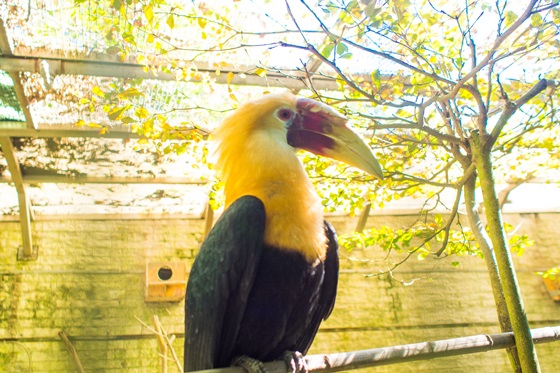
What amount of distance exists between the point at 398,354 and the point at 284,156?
836 millimetres

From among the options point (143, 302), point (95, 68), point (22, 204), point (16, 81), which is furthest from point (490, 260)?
point (22, 204)

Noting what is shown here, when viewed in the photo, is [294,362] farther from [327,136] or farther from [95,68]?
[95,68]

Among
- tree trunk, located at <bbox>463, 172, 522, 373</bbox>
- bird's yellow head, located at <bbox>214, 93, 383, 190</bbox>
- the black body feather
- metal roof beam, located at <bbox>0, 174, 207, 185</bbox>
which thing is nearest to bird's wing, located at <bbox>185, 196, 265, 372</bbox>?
the black body feather

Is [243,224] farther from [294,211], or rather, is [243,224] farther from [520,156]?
[520,156]

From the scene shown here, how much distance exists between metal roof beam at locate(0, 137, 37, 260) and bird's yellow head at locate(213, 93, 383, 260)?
288 cm

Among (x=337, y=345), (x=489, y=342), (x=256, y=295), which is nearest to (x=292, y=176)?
(x=256, y=295)

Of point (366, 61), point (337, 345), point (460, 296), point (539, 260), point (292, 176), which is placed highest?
point (366, 61)

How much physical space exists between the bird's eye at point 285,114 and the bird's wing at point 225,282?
18.3 inches

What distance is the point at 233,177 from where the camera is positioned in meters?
1.97

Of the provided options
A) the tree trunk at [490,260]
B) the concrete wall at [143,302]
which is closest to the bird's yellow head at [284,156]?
the tree trunk at [490,260]

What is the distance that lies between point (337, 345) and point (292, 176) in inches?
159

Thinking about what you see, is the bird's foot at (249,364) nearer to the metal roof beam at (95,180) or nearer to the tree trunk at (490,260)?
the tree trunk at (490,260)

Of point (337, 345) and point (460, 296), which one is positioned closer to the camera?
point (337, 345)

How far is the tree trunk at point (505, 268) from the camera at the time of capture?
6.44ft
